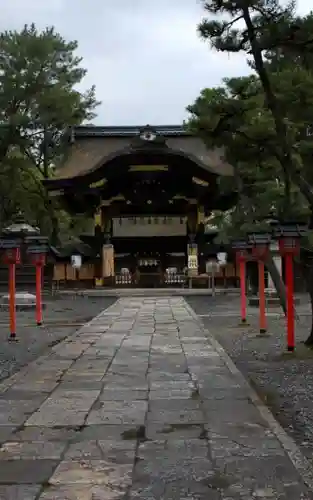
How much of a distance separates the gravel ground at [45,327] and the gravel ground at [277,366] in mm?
3332

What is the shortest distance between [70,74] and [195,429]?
2895 centimetres

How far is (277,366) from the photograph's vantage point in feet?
29.3

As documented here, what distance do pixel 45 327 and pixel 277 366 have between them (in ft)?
25.9

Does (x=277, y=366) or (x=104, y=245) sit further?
(x=104, y=245)

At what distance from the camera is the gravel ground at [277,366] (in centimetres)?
580

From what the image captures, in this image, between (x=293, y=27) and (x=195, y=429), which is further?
(x=293, y=27)

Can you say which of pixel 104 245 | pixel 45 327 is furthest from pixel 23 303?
pixel 104 245

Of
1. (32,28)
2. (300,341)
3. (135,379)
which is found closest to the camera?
(135,379)

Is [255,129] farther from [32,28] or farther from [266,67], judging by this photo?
[32,28]

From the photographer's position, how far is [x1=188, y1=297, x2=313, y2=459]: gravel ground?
229 inches

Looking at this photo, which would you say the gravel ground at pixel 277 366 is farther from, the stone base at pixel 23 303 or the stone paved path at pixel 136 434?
the stone base at pixel 23 303

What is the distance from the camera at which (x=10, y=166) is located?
30.0 m

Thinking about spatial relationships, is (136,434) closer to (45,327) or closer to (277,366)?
(277,366)

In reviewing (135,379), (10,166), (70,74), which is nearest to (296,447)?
(135,379)
